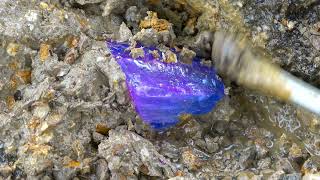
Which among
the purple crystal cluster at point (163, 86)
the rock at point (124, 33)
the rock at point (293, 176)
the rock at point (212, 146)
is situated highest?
the rock at point (124, 33)

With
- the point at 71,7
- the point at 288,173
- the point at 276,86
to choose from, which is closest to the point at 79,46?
the point at 71,7

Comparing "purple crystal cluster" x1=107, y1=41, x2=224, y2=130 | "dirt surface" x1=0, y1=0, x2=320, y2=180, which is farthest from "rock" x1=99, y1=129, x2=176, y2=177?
"purple crystal cluster" x1=107, y1=41, x2=224, y2=130

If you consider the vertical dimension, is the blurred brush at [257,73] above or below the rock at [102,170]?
above

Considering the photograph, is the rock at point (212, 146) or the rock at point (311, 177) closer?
the rock at point (311, 177)

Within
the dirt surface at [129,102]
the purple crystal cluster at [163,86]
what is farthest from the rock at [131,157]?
the purple crystal cluster at [163,86]

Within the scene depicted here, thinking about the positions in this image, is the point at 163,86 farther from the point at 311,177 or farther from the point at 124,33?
the point at 311,177

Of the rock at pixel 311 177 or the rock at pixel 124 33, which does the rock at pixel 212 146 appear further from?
the rock at pixel 124 33

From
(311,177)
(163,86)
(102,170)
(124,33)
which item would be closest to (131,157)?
(102,170)
